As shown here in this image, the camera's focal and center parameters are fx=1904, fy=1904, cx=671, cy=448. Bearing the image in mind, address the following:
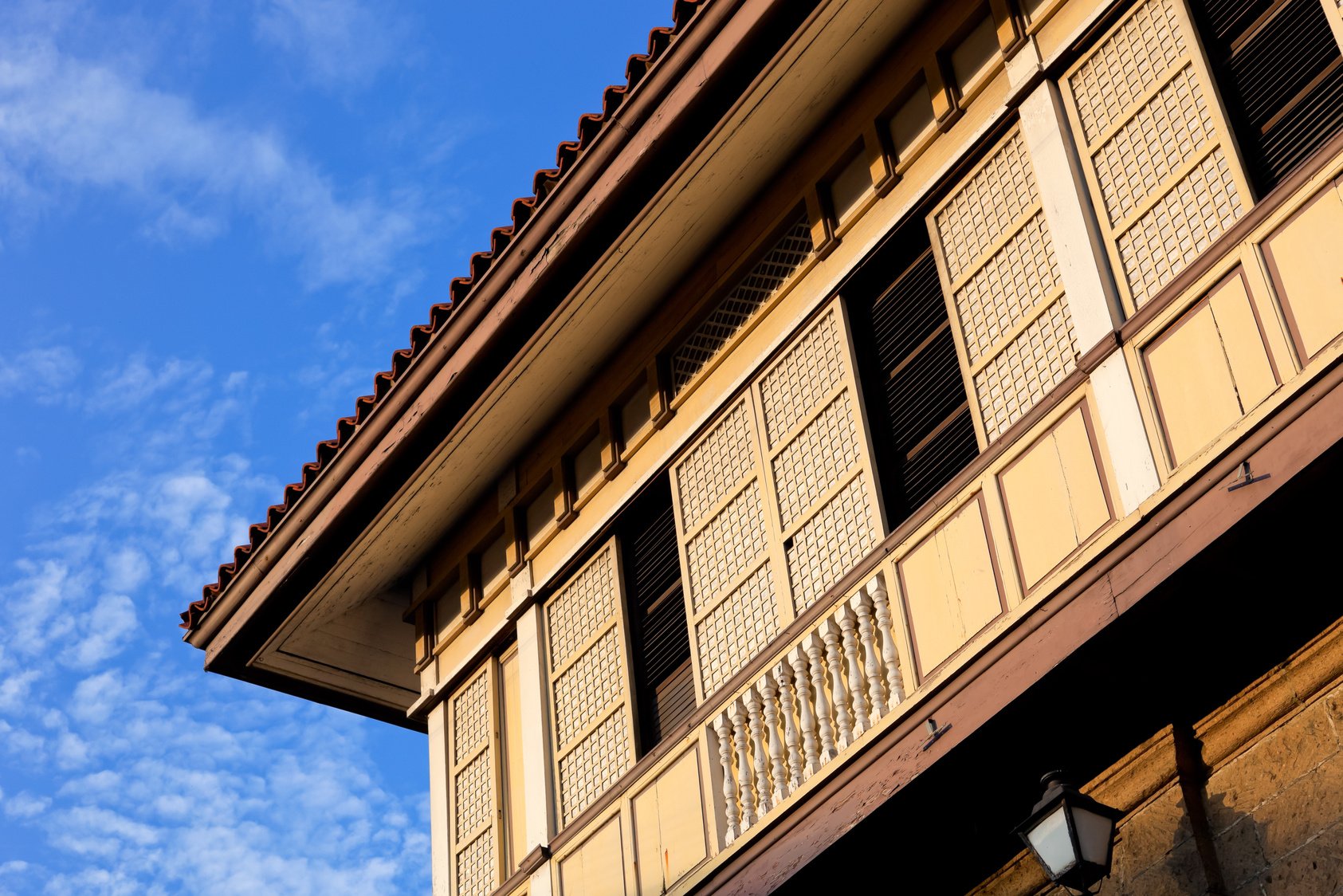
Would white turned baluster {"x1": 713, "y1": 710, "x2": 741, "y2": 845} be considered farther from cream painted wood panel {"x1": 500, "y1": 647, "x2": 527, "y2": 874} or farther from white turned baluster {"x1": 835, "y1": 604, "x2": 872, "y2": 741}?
cream painted wood panel {"x1": 500, "y1": 647, "x2": 527, "y2": 874}

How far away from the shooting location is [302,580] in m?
12.2

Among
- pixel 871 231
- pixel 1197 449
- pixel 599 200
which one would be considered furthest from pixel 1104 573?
pixel 599 200

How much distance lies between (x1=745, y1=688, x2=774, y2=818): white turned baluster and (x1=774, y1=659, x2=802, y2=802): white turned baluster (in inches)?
4.2

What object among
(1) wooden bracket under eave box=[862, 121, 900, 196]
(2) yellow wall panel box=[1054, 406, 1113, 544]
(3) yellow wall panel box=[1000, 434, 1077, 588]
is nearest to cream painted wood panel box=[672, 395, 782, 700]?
(1) wooden bracket under eave box=[862, 121, 900, 196]

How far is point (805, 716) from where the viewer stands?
8578 millimetres

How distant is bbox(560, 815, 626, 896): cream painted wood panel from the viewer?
9547 millimetres

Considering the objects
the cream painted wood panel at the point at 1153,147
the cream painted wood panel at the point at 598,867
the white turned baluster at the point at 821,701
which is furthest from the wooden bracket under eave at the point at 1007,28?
the cream painted wood panel at the point at 598,867

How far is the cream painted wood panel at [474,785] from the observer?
35.7 ft

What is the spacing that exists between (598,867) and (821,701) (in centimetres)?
187

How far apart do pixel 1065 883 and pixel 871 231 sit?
4.03 metres

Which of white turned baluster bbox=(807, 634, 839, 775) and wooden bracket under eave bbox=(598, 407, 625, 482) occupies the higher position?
wooden bracket under eave bbox=(598, 407, 625, 482)

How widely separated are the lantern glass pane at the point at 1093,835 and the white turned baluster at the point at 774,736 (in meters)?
2.27

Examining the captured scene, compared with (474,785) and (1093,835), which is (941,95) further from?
(474,785)

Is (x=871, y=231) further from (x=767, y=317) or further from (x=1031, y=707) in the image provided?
(x=1031, y=707)
